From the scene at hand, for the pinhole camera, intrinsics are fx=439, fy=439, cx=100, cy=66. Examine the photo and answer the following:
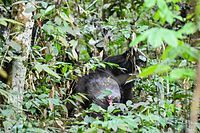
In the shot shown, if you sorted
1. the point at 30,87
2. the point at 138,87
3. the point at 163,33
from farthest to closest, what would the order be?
1. the point at 138,87
2. the point at 30,87
3. the point at 163,33

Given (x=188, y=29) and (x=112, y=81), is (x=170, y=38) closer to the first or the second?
(x=188, y=29)

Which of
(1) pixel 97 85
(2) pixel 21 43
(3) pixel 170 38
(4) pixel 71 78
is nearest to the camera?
(3) pixel 170 38

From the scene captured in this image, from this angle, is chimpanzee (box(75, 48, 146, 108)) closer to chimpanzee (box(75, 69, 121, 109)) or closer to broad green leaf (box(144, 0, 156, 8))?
chimpanzee (box(75, 69, 121, 109))

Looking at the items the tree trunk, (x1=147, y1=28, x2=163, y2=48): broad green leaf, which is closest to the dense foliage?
the tree trunk

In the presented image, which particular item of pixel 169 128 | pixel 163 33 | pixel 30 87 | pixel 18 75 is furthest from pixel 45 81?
pixel 163 33

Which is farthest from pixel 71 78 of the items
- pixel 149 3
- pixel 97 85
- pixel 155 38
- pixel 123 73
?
pixel 155 38

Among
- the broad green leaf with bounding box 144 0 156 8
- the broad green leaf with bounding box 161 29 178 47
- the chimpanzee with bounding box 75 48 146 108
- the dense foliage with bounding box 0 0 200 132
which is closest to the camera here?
the broad green leaf with bounding box 161 29 178 47

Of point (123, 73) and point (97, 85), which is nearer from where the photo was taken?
point (97, 85)

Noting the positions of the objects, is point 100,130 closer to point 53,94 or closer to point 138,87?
point 53,94

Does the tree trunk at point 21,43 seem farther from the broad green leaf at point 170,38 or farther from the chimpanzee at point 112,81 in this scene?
the broad green leaf at point 170,38

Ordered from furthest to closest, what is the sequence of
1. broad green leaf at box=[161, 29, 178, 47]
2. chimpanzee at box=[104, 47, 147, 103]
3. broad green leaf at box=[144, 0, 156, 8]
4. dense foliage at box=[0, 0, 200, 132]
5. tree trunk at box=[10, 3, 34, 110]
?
chimpanzee at box=[104, 47, 147, 103] → tree trunk at box=[10, 3, 34, 110] → dense foliage at box=[0, 0, 200, 132] → broad green leaf at box=[144, 0, 156, 8] → broad green leaf at box=[161, 29, 178, 47]

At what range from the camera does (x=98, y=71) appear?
344 cm

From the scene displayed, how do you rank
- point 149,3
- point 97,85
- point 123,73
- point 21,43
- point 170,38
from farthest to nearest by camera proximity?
point 123,73, point 97,85, point 21,43, point 149,3, point 170,38

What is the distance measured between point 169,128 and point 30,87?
876mm
